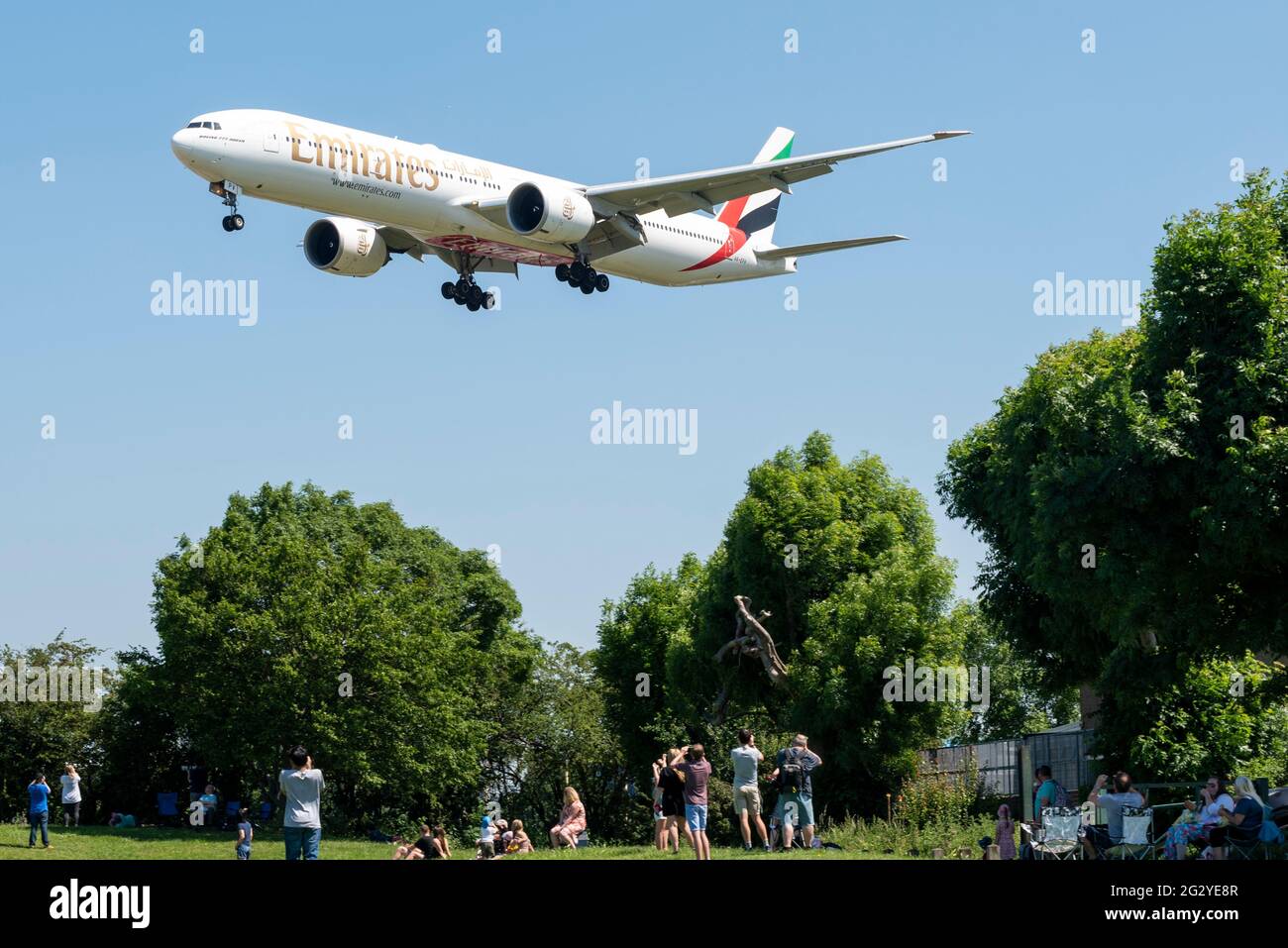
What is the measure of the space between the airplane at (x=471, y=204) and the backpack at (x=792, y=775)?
A: 1579 centimetres

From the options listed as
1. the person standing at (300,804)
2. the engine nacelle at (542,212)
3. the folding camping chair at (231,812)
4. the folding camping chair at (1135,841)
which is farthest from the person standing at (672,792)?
the folding camping chair at (231,812)

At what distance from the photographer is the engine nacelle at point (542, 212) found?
40781mm

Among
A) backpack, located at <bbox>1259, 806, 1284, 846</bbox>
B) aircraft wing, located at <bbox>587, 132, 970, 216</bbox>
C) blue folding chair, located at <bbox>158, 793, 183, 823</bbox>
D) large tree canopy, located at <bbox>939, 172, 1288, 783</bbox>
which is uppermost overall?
aircraft wing, located at <bbox>587, 132, 970, 216</bbox>

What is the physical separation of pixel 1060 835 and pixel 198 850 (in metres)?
23.6

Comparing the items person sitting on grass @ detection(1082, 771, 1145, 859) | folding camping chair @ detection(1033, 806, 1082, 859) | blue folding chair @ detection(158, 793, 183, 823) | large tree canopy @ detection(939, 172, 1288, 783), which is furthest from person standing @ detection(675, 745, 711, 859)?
blue folding chair @ detection(158, 793, 183, 823)

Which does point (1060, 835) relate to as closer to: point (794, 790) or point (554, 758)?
point (794, 790)

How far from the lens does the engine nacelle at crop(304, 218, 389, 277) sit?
42.2 metres

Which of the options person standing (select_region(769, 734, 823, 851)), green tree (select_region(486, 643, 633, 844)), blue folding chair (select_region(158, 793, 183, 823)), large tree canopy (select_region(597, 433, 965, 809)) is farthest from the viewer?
green tree (select_region(486, 643, 633, 844))

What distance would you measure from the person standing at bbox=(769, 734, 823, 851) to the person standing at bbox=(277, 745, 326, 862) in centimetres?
842

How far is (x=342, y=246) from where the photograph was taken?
42094 millimetres

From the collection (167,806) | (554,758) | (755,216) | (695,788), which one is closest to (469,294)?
(755,216)

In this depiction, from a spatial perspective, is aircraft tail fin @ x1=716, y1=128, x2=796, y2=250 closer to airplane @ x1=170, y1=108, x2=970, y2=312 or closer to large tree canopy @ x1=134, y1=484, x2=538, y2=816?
airplane @ x1=170, y1=108, x2=970, y2=312
